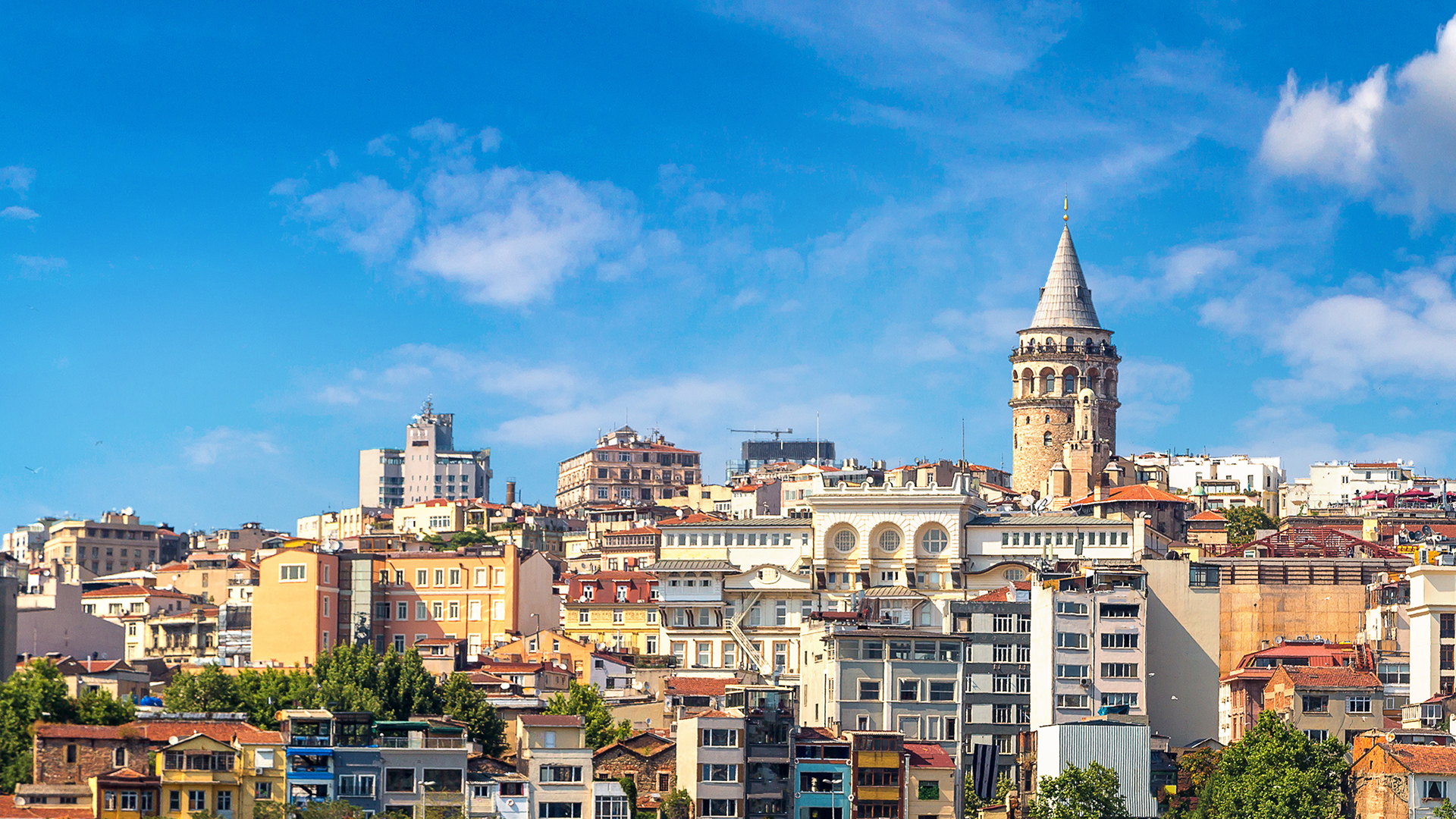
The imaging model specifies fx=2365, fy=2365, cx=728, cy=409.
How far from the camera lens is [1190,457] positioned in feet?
574

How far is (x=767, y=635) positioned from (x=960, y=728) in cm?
1550

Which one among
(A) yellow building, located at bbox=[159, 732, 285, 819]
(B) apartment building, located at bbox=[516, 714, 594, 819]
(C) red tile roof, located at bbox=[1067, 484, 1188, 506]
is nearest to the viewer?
(A) yellow building, located at bbox=[159, 732, 285, 819]

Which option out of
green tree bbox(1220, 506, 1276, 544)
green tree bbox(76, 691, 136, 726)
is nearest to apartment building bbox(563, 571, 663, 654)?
green tree bbox(76, 691, 136, 726)

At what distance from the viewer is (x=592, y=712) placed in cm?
7581

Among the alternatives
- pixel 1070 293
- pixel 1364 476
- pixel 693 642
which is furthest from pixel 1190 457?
pixel 693 642

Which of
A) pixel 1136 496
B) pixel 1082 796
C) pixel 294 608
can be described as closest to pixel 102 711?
pixel 294 608

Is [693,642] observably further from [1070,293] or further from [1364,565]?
[1070,293]

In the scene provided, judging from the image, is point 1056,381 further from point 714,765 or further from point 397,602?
point 714,765

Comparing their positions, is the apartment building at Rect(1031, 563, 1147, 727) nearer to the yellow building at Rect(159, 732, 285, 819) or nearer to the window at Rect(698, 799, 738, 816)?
the window at Rect(698, 799, 738, 816)

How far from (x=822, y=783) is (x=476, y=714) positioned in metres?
12.0

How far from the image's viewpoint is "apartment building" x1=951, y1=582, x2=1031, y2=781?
7719 cm

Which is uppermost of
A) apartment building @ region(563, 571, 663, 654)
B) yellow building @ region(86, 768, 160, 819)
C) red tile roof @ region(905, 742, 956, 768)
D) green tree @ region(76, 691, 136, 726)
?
apartment building @ region(563, 571, 663, 654)

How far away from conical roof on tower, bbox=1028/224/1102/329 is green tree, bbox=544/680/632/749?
6390 cm

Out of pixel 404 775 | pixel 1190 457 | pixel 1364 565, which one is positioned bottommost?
pixel 404 775
